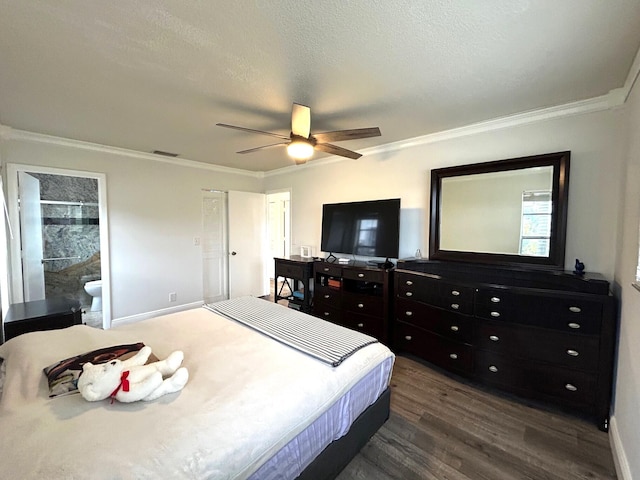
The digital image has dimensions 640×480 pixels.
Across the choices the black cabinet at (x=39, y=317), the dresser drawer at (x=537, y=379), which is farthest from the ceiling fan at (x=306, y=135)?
the black cabinet at (x=39, y=317)

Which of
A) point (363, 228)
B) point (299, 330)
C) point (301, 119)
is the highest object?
point (301, 119)

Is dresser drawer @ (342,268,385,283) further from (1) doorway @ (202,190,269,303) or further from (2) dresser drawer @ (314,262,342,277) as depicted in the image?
(1) doorway @ (202,190,269,303)

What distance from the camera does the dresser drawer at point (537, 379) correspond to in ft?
6.49

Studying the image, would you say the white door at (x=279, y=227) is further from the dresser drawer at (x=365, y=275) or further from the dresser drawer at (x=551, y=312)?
the dresser drawer at (x=551, y=312)

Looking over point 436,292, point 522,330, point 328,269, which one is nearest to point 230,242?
point 328,269

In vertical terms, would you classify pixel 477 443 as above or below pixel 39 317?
below

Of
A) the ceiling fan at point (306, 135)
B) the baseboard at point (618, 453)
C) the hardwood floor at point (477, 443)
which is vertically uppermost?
the ceiling fan at point (306, 135)

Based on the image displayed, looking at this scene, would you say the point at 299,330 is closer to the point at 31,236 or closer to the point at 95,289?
the point at 31,236

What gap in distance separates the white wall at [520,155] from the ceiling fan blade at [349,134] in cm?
128

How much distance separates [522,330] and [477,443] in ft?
3.00

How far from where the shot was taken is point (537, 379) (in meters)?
2.12

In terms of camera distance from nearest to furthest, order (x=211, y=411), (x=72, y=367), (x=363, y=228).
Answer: (x=211, y=411)
(x=72, y=367)
(x=363, y=228)

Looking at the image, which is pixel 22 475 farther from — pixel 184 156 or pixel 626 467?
pixel 184 156

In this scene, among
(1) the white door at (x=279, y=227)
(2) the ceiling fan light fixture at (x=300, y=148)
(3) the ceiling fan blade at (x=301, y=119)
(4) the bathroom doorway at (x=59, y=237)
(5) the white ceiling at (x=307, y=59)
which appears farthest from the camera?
(1) the white door at (x=279, y=227)
